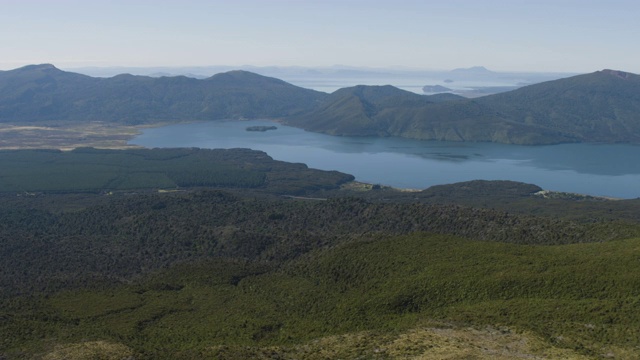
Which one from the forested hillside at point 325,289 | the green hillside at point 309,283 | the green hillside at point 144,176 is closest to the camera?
the green hillside at point 309,283

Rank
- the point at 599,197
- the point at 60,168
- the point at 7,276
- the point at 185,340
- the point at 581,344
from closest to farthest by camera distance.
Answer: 1. the point at 581,344
2. the point at 185,340
3. the point at 7,276
4. the point at 599,197
5. the point at 60,168

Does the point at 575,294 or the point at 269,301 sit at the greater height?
the point at 575,294

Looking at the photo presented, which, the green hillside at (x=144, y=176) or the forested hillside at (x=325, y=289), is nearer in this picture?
the forested hillside at (x=325, y=289)

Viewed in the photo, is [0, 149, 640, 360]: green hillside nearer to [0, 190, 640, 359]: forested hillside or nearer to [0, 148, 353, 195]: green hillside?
[0, 190, 640, 359]: forested hillside

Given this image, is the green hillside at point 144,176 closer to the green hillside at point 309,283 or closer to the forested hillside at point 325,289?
the green hillside at point 309,283

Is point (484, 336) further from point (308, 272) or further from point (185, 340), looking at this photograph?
point (308, 272)

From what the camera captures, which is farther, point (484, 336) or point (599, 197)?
point (599, 197)

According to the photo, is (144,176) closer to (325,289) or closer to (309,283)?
(309,283)

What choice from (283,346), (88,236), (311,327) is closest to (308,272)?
(311,327)

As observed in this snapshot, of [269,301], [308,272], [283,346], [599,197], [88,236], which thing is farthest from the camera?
[599,197]

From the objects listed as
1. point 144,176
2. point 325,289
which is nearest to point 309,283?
point 325,289

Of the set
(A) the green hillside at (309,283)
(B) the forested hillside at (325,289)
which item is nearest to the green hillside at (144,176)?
(A) the green hillside at (309,283)
